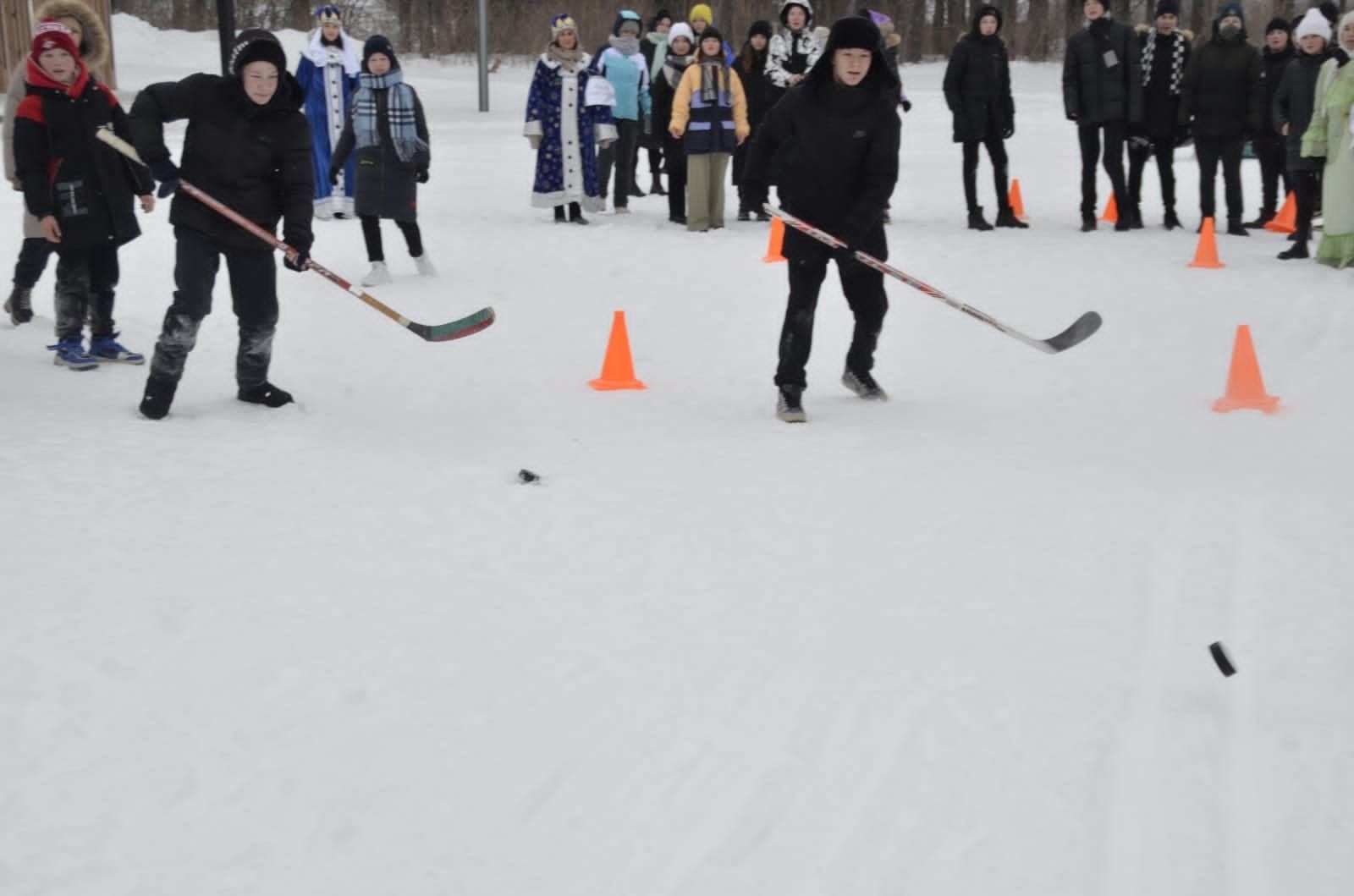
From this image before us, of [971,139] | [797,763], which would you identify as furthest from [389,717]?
[971,139]

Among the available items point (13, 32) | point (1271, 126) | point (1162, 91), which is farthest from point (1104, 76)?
point (13, 32)

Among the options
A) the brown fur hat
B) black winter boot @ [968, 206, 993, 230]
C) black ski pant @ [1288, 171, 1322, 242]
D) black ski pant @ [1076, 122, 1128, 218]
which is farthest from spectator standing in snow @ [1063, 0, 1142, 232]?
the brown fur hat

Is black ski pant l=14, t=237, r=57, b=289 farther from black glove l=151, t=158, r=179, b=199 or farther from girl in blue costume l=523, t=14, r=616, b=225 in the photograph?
girl in blue costume l=523, t=14, r=616, b=225

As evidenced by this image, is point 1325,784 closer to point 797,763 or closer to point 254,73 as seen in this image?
point 797,763

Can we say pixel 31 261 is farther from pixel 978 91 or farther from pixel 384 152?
pixel 978 91

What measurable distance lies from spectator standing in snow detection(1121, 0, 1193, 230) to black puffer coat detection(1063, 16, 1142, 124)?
176mm

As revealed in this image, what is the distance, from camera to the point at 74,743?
3.40 m

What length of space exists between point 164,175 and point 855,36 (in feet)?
9.18

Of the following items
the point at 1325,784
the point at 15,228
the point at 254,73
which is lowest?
the point at 1325,784

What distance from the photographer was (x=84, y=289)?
7.25m

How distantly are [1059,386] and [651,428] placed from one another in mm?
2050

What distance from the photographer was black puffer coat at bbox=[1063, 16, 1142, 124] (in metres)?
11.9

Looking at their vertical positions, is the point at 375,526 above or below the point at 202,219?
below

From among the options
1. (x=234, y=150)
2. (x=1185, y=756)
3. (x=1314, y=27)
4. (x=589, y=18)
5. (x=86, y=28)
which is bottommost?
(x=1185, y=756)
